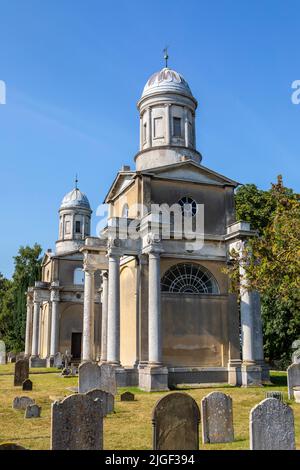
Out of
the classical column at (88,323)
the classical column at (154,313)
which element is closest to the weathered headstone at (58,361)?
the classical column at (88,323)

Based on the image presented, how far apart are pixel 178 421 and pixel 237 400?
30.6 ft

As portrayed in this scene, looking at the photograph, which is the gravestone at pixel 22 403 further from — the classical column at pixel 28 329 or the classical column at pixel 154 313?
the classical column at pixel 28 329

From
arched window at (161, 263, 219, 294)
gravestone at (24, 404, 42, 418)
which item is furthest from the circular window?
gravestone at (24, 404, 42, 418)

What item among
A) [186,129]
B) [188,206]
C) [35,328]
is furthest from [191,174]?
[35,328]

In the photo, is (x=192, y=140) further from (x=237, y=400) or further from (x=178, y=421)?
(x=178, y=421)

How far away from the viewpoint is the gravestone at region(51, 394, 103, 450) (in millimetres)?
8219

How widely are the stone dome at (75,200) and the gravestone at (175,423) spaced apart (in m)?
38.6

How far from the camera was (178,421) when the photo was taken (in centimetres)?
866

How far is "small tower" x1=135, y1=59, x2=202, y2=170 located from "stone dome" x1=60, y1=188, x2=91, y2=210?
19122 mm

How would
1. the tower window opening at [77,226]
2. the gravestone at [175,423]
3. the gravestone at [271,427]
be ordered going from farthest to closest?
the tower window opening at [77,226], the gravestone at [175,423], the gravestone at [271,427]

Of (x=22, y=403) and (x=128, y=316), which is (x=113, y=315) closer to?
(x=128, y=316)

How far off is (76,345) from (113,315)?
21.5 m

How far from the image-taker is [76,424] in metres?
8.32

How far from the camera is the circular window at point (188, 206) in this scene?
24281 mm
